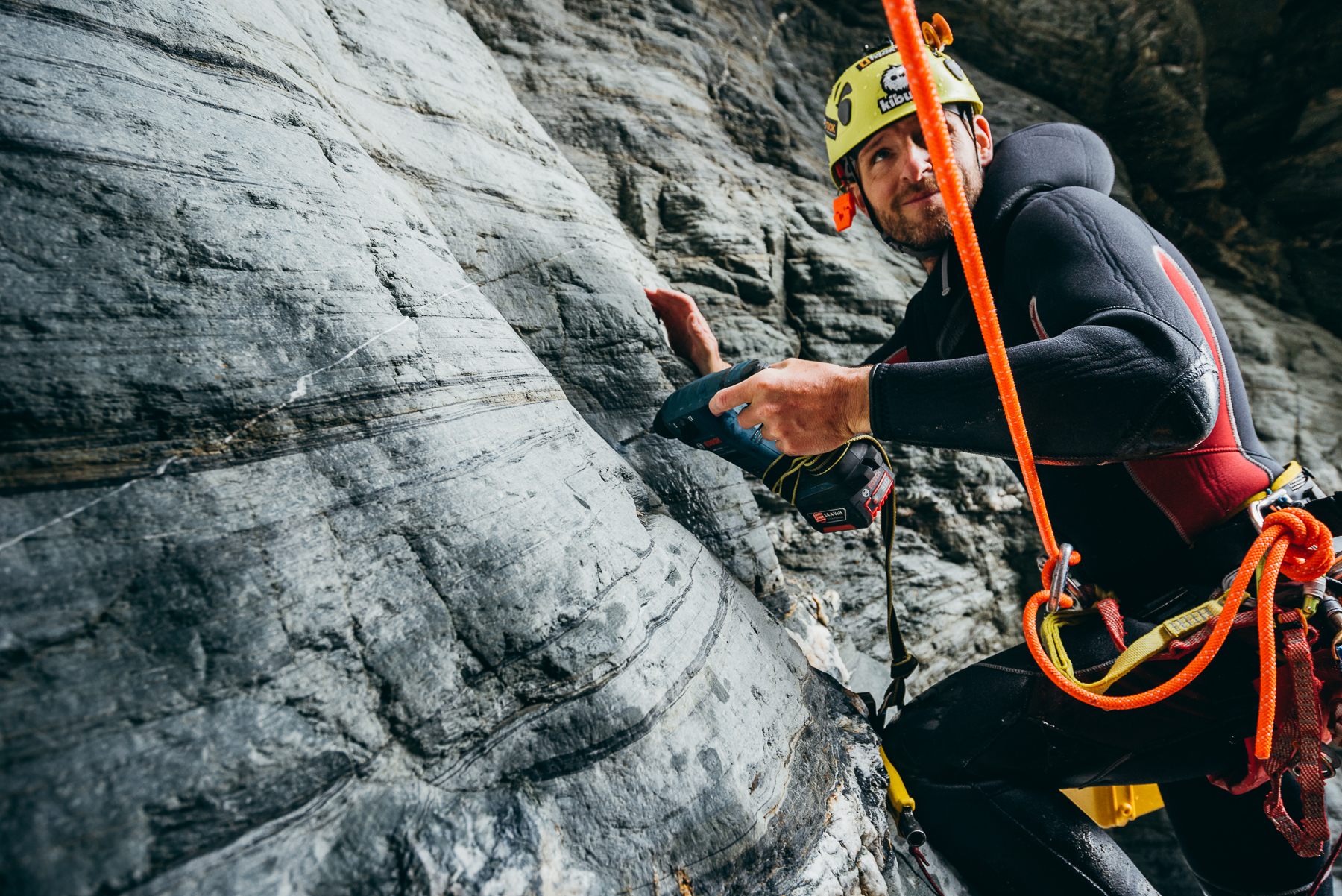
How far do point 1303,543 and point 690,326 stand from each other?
2.28 m

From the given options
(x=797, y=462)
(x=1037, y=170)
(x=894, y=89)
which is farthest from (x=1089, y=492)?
(x=894, y=89)

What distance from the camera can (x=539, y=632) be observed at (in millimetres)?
1484

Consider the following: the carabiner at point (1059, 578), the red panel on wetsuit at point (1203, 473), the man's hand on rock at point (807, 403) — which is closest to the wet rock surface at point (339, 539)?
the man's hand on rock at point (807, 403)

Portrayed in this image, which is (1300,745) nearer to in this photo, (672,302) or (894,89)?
(894,89)

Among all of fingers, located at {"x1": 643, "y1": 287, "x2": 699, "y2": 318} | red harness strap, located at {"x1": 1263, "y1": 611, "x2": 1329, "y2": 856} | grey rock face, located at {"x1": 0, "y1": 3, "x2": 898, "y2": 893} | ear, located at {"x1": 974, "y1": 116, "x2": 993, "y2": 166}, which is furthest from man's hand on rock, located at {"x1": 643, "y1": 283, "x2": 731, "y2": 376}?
red harness strap, located at {"x1": 1263, "y1": 611, "x2": 1329, "y2": 856}

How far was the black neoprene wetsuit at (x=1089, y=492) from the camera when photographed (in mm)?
1509

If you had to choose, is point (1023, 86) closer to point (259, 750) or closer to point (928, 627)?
point (928, 627)

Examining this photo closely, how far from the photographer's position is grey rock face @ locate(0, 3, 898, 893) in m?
1.06

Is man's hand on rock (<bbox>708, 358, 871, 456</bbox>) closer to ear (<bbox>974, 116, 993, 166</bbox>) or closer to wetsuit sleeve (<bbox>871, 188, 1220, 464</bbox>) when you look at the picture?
wetsuit sleeve (<bbox>871, 188, 1220, 464</bbox>)

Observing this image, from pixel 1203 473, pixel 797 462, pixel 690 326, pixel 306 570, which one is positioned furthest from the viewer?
pixel 690 326

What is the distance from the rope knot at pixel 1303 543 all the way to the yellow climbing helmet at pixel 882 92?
1886mm

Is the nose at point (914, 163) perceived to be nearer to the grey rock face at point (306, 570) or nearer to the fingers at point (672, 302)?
the fingers at point (672, 302)

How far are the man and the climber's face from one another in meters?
0.03

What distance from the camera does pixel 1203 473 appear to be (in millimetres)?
1771
